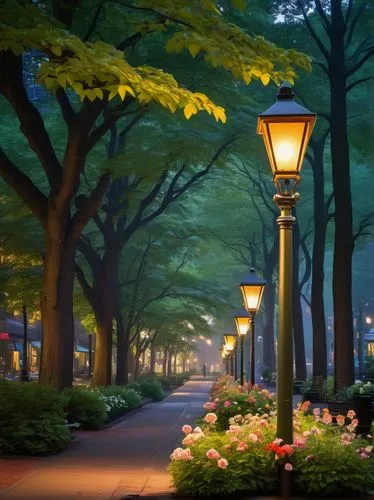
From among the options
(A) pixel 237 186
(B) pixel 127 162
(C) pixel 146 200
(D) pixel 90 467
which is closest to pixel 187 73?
(B) pixel 127 162

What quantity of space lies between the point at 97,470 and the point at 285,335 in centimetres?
552

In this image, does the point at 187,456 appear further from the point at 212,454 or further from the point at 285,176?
the point at 285,176

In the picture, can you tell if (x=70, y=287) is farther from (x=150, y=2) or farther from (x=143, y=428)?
(x=150, y=2)

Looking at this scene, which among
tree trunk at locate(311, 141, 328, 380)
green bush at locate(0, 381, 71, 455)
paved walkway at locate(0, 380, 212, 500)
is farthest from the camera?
tree trunk at locate(311, 141, 328, 380)

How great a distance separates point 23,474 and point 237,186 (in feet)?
111

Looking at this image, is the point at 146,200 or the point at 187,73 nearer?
the point at 187,73

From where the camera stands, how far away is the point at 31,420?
56.0 feet

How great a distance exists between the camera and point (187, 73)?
21.7 m

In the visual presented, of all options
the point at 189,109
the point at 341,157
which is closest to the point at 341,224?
the point at 341,157

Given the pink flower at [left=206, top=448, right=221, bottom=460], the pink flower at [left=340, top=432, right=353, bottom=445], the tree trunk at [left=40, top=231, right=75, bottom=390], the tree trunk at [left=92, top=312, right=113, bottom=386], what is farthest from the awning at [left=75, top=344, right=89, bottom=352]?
the pink flower at [left=206, top=448, right=221, bottom=460]

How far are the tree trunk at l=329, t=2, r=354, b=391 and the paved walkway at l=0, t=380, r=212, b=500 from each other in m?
5.57

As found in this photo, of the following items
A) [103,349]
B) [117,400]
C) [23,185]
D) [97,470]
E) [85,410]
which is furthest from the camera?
[103,349]

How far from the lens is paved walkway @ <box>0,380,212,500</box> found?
1123 centimetres

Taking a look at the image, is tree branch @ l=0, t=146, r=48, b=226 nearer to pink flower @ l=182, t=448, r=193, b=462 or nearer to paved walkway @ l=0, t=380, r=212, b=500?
paved walkway @ l=0, t=380, r=212, b=500
